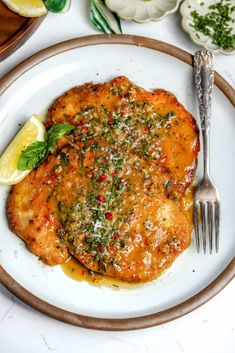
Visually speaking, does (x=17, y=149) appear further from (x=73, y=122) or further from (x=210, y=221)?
(x=210, y=221)

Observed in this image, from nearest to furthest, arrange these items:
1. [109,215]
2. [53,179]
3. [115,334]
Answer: [109,215], [53,179], [115,334]

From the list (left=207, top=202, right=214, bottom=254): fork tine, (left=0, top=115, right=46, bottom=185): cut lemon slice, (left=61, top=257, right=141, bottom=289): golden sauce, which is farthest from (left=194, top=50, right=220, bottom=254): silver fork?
(left=0, top=115, right=46, bottom=185): cut lemon slice

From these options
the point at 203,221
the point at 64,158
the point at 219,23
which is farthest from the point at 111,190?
the point at 219,23

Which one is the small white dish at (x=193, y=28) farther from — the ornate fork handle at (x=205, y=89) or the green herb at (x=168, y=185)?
the green herb at (x=168, y=185)

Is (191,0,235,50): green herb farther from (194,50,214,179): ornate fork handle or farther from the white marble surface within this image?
the white marble surface

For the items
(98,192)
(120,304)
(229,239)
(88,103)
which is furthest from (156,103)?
(120,304)

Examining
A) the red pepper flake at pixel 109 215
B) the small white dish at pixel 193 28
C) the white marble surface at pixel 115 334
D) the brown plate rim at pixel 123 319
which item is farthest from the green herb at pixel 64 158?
the small white dish at pixel 193 28
